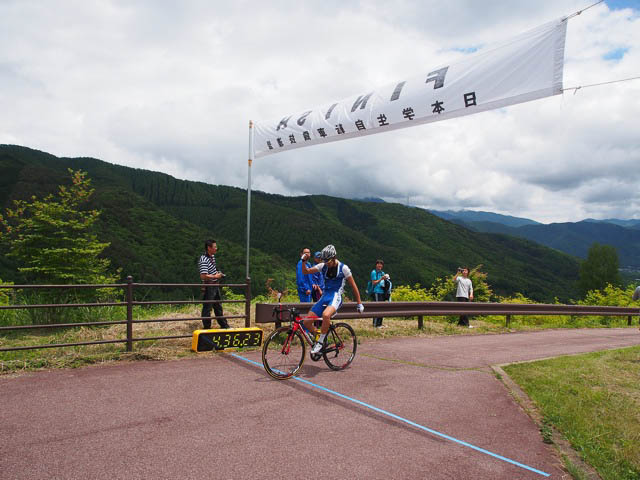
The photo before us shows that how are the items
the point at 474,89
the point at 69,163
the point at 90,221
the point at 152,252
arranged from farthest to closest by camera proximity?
1. the point at 69,163
2. the point at 152,252
3. the point at 90,221
4. the point at 474,89

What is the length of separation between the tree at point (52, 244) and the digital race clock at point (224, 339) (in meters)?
7.17

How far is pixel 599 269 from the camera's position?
9725cm

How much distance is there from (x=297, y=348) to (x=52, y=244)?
33.3ft

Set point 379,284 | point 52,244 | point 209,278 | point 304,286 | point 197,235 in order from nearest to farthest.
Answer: point 209,278
point 304,286
point 379,284
point 52,244
point 197,235

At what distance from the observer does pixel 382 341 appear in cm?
970

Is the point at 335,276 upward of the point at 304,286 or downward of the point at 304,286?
upward

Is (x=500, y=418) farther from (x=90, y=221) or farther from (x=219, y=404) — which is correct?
(x=90, y=221)

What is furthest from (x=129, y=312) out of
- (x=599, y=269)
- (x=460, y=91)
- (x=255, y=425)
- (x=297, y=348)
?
(x=599, y=269)

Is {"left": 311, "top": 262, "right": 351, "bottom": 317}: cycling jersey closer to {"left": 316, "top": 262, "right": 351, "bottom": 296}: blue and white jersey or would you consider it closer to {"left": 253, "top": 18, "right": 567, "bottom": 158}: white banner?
{"left": 316, "top": 262, "right": 351, "bottom": 296}: blue and white jersey

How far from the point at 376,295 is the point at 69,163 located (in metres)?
200

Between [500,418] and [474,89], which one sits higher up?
[474,89]

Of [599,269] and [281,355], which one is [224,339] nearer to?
[281,355]

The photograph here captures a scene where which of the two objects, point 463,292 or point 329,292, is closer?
point 329,292

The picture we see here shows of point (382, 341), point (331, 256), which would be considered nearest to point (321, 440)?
point (331, 256)
